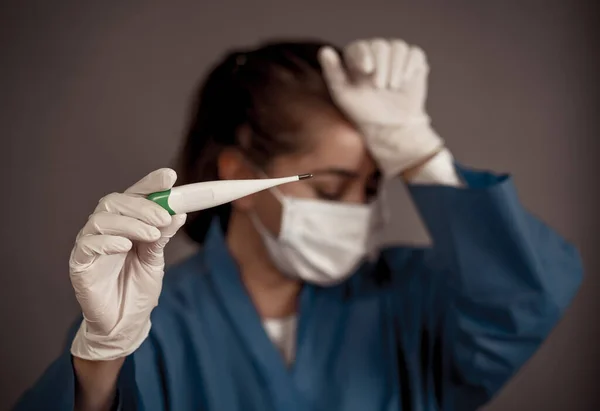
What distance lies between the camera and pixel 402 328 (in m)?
0.83

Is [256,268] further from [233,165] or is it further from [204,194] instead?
[204,194]

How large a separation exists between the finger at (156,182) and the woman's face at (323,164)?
0.28 meters

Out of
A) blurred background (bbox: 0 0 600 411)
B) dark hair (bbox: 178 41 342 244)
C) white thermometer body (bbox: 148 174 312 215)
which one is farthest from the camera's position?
dark hair (bbox: 178 41 342 244)

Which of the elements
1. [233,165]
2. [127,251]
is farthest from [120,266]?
[233,165]

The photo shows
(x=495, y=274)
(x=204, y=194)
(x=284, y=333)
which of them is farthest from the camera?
(x=284, y=333)

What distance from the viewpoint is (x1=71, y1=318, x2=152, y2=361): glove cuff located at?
57cm

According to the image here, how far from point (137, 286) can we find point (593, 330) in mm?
742

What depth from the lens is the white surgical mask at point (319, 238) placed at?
787 mm

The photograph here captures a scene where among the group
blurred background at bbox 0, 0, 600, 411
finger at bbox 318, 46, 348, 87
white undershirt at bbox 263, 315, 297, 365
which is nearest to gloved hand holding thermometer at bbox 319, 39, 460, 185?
finger at bbox 318, 46, 348, 87

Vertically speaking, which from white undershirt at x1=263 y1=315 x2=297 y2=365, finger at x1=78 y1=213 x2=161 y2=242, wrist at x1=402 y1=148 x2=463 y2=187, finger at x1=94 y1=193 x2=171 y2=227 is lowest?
white undershirt at x1=263 y1=315 x2=297 y2=365

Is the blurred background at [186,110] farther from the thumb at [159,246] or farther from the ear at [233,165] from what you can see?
the thumb at [159,246]

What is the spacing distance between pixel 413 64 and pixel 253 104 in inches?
8.8

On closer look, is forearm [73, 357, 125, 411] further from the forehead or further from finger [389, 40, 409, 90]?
finger [389, 40, 409, 90]

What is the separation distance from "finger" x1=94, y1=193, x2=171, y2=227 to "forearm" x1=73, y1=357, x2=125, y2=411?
17 cm
